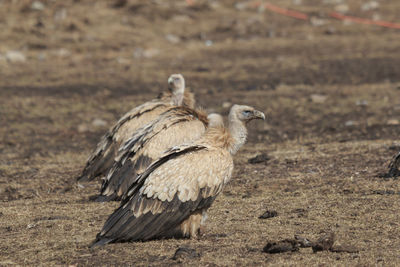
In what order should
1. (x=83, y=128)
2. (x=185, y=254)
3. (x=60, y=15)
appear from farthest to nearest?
(x=60, y=15) < (x=83, y=128) < (x=185, y=254)

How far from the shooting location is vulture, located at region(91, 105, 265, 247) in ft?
19.8

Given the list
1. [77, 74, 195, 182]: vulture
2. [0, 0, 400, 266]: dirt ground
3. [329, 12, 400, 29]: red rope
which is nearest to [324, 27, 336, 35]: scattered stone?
[0, 0, 400, 266]: dirt ground

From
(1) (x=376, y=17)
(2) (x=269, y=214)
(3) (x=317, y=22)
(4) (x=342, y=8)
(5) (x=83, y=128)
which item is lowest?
(5) (x=83, y=128)

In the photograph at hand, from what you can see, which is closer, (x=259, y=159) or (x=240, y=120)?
(x=240, y=120)

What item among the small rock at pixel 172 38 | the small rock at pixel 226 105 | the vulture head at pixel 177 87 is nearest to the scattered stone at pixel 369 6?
the small rock at pixel 172 38

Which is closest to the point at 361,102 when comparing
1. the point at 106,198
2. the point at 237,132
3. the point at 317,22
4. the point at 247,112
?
the point at 106,198

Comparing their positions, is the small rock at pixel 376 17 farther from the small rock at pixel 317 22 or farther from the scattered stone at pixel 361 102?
the scattered stone at pixel 361 102

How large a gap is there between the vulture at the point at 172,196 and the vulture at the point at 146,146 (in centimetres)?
161

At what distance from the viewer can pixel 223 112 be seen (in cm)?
1418

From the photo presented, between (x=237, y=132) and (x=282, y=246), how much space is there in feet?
4.88

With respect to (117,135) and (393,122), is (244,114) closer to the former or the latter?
(117,135)

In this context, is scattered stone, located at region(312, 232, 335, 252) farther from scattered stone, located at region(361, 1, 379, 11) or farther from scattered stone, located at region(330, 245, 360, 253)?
scattered stone, located at region(361, 1, 379, 11)

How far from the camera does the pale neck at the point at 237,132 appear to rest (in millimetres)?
6812

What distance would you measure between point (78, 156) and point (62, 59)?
9.51 m
